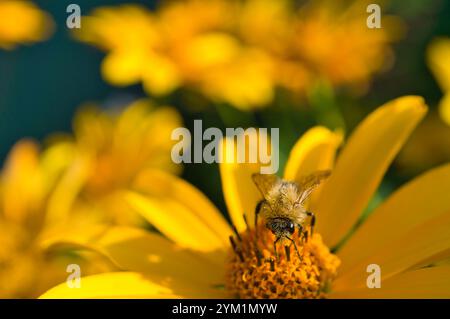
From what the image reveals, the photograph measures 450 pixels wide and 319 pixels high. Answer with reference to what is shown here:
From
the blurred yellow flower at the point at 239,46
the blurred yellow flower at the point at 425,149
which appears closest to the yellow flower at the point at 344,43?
the blurred yellow flower at the point at 239,46

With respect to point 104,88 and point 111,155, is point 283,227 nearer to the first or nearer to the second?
point 111,155

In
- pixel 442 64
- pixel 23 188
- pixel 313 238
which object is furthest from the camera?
pixel 23 188

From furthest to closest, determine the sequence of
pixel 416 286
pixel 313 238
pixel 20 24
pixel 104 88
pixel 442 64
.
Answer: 1. pixel 104 88
2. pixel 20 24
3. pixel 442 64
4. pixel 313 238
5. pixel 416 286

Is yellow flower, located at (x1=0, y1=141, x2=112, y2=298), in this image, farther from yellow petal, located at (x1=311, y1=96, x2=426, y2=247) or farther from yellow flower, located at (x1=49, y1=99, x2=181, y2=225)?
yellow petal, located at (x1=311, y1=96, x2=426, y2=247)

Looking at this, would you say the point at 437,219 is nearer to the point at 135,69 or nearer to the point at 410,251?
the point at 410,251

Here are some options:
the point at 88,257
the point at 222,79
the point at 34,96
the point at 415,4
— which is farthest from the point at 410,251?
the point at 34,96

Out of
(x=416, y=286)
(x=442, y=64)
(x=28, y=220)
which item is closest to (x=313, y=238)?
(x=416, y=286)
